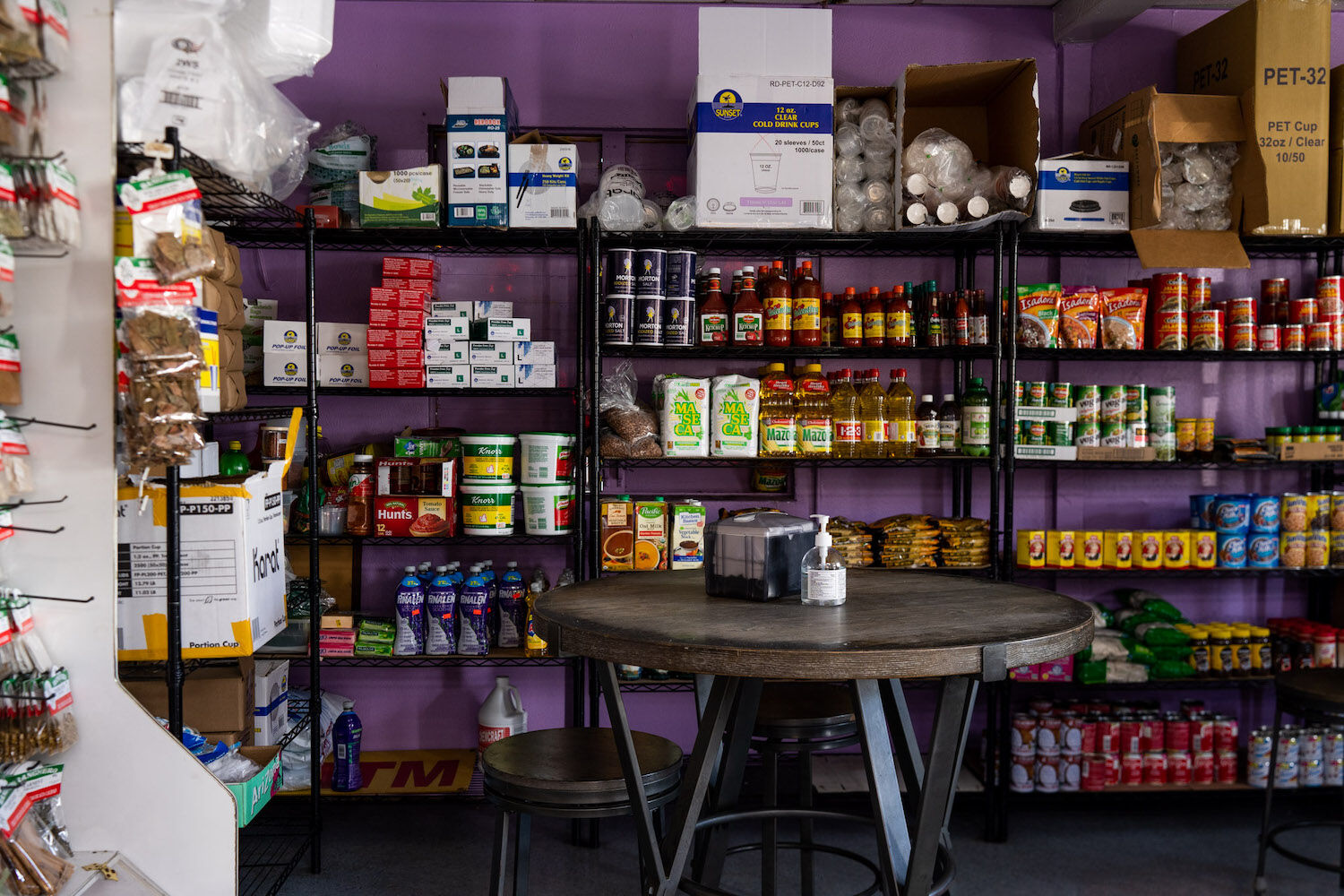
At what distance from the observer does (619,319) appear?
3.40m

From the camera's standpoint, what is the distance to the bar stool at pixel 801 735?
241 cm

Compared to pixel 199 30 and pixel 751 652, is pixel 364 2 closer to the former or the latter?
pixel 199 30

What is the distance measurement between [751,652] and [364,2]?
326 cm

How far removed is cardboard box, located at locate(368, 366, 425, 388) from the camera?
3385 mm

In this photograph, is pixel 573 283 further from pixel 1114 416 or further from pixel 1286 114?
pixel 1286 114

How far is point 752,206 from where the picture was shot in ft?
10.9

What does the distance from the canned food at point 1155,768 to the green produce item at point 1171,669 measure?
0.30 m

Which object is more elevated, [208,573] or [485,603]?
[208,573]

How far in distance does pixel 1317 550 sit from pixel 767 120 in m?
2.56

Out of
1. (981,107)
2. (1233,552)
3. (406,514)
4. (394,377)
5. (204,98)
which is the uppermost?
(981,107)

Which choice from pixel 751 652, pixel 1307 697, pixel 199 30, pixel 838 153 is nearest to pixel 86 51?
pixel 199 30

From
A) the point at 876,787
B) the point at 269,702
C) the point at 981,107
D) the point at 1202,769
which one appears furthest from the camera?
Result: the point at 981,107

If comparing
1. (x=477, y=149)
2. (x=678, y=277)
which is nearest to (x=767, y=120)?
(x=678, y=277)

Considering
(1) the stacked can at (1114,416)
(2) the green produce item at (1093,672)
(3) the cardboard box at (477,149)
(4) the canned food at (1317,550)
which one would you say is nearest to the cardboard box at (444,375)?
(3) the cardboard box at (477,149)
